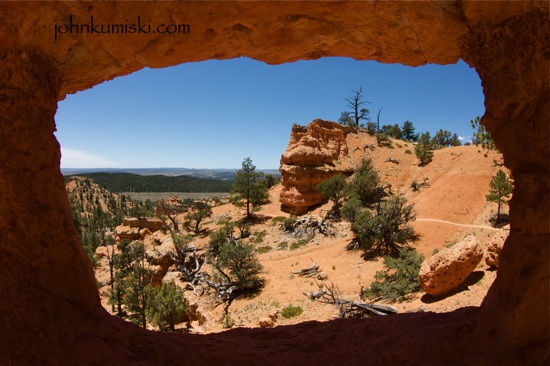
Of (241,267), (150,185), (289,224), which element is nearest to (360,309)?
(241,267)

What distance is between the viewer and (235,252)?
1809 cm

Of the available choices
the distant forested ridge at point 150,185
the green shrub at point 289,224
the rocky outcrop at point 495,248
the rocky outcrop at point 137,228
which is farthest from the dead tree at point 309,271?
the distant forested ridge at point 150,185

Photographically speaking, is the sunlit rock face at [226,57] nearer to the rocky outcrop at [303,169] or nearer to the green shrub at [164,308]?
the green shrub at [164,308]

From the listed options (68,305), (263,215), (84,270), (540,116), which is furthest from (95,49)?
(263,215)

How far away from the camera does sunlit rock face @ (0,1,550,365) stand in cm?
368

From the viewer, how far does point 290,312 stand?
43.0ft

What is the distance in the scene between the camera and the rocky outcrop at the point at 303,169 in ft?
105

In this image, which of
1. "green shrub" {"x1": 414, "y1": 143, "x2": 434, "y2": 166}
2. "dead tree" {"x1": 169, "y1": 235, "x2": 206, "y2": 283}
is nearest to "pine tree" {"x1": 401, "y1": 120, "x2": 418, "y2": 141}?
"green shrub" {"x1": 414, "y1": 143, "x2": 434, "y2": 166}

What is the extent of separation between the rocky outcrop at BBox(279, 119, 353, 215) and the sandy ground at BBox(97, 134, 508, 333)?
157 cm

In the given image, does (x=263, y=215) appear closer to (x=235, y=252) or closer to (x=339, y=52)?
(x=235, y=252)

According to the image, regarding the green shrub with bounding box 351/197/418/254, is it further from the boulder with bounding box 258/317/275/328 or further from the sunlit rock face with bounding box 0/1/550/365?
the sunlit rock face with bounding box 0/1/550/365

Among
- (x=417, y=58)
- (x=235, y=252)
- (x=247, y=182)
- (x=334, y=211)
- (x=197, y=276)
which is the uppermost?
(x=417, y=58)

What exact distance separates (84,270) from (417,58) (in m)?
6.06

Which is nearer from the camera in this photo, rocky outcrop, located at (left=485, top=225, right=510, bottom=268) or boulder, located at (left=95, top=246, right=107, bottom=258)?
rocky outcrop, located at (left=485, top=225, right=510, bottom=268)
